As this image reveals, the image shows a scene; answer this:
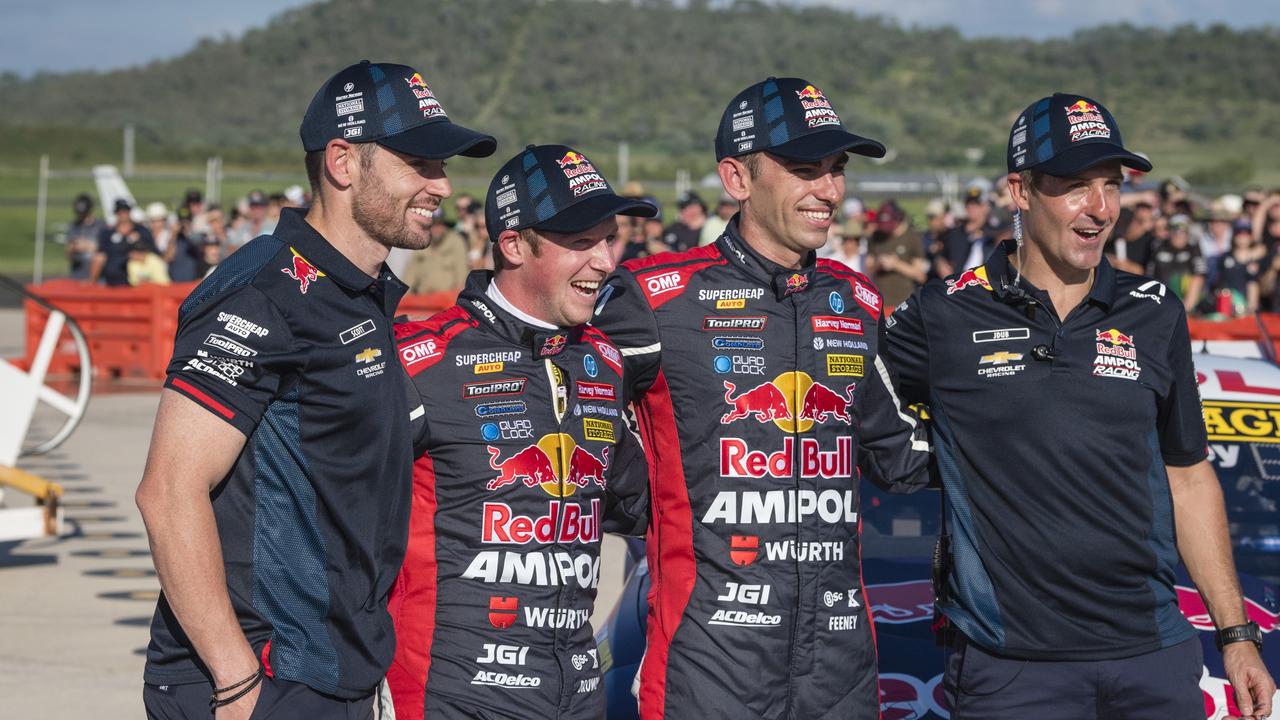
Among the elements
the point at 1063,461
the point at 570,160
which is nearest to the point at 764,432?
the point at 1063,461

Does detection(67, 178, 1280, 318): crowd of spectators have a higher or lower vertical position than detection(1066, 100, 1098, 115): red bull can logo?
higher

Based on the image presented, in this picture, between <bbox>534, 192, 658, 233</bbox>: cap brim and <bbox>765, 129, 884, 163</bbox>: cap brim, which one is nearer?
<bbox>534, 192, 658, 233</bbox>: cap brim

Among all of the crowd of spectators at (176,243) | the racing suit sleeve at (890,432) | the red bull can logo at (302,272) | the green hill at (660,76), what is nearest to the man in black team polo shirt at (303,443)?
the red bull can logo at (302,272)

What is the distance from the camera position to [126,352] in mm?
21031

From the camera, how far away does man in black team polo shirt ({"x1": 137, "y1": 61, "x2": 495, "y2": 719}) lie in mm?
3006

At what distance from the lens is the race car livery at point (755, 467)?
399 centimetres

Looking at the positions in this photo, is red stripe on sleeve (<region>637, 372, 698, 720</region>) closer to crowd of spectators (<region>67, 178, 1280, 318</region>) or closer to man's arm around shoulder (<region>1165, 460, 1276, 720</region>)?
man's arm around shoulder (<region>1165, 460, 1276, 720</region>)

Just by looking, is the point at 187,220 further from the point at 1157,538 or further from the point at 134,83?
the point at 134,83

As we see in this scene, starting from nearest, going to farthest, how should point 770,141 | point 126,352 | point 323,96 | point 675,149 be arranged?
point 323,96
point 770,141
point 126,352
point 675,149

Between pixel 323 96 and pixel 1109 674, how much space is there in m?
2.29

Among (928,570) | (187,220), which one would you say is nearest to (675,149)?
(187,220)

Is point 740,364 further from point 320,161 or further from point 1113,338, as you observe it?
point 320,161

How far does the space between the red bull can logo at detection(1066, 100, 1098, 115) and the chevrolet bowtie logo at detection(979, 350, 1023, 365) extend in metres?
0.65

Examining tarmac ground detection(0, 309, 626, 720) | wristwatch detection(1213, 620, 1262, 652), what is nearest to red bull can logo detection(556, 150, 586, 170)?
wristwatch detection(1213, 620, 1262, 652)
